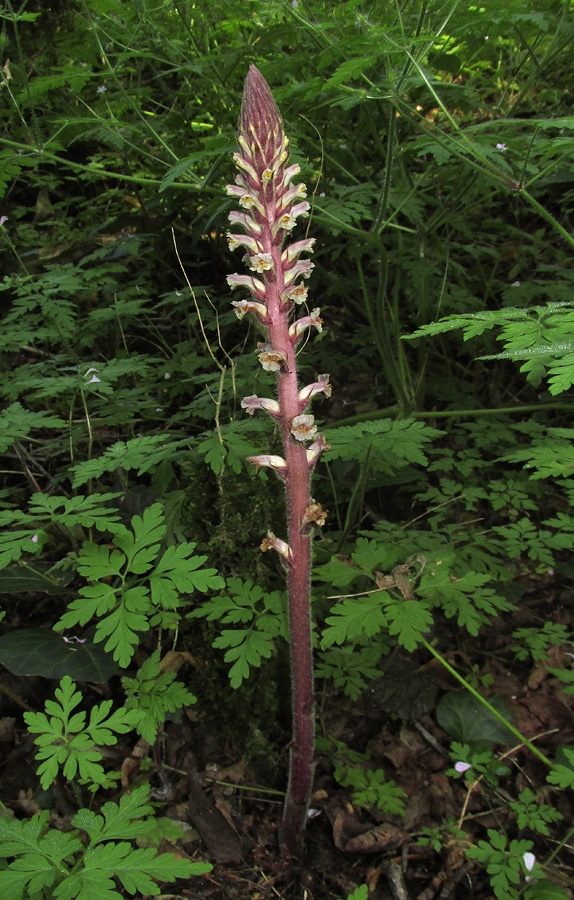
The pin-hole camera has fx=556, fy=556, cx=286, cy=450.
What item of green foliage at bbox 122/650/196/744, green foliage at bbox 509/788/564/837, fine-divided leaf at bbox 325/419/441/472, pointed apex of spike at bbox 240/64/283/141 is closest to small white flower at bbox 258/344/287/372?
pointed apex of spike at bbox 240/64/283/141

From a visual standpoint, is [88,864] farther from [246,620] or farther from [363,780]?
[363,780]

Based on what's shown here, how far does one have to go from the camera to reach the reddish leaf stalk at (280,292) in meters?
1.45

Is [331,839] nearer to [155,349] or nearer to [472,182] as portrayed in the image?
[472,182]

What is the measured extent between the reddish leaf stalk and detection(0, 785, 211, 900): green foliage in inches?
26.6

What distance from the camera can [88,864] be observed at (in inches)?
53.2

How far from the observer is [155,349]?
4.51m

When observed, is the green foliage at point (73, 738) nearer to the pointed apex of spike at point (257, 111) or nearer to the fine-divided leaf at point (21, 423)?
the fine-divided leaf at point (21, 423)

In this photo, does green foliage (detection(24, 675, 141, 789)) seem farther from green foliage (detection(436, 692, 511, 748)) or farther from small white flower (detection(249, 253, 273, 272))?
green foliage (detection(436, 692, 511, 748))

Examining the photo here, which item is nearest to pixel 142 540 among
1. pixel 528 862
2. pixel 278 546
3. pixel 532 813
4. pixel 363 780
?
pixel 278 546

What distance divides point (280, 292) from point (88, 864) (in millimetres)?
1532

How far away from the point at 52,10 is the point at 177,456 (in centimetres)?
415

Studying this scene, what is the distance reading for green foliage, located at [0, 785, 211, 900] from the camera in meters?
1.29

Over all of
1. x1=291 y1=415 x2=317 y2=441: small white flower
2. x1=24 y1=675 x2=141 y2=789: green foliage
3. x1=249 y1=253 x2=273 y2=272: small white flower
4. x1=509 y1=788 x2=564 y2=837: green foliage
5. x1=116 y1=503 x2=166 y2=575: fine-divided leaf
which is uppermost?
x1=249 y1=253 x2=273 y2=272: small white flower

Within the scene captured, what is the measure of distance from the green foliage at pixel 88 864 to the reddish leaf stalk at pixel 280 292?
68 cm
